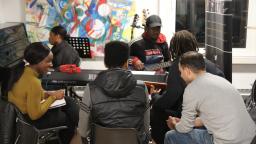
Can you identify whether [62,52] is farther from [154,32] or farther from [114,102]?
[114,102]

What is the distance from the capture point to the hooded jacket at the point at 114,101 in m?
2.04

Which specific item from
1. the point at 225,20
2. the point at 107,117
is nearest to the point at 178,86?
the point at 107,117

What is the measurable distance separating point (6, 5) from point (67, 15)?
0.76m

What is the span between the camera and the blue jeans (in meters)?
2.09

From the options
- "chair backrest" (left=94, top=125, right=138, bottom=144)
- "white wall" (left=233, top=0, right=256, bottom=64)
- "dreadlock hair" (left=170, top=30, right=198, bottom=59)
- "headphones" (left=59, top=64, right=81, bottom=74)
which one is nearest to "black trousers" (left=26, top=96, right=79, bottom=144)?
"headphones" (left=59, top=64, right=81, bottom=74)

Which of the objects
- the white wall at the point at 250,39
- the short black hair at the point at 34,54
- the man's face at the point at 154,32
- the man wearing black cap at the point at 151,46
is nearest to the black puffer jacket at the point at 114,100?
the short black hair at the point at 34,54

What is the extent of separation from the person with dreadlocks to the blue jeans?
1.10ft

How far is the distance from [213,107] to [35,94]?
118 cm

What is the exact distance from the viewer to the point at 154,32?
3398 millimetres

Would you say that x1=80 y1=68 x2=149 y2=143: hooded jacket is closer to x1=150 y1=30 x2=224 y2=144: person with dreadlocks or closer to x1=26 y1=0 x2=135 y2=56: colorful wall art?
x1=150 y1=30 x2=224 y2=144: person with dreadlocks

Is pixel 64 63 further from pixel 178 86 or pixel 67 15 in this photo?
pixel 178 86

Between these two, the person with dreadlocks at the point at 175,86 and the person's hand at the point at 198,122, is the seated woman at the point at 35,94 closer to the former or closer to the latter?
the person with dreadlocks at the point at 175,86

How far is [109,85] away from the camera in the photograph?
203cm

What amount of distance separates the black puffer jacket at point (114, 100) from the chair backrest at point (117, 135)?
2.6 inches
